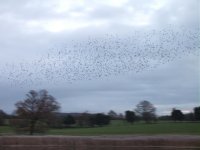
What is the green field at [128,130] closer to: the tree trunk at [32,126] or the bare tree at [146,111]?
the tree trunk at [32,126]

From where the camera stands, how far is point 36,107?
180 ft

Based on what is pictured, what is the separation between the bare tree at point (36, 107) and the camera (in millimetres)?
53250

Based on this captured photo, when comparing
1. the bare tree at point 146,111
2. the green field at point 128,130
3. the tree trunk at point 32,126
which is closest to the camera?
the tree trunk at point 32,126

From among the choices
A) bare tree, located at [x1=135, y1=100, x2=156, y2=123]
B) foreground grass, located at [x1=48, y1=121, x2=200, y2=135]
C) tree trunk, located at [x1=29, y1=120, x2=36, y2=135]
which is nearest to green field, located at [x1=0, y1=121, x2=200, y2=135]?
foreground grass, located at [x1=48, y1=121, x2=200, y2=135]

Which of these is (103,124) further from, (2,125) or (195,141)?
(195,141)

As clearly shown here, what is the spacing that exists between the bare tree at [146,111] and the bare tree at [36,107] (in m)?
40.4

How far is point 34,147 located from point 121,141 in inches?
168

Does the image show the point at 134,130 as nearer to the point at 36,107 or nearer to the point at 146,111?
the point at 36,107

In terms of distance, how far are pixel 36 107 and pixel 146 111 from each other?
43152 millimetres

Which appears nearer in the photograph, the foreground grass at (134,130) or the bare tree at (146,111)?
the foreground grass at (134,130)

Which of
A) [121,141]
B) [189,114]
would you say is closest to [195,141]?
[121,141]

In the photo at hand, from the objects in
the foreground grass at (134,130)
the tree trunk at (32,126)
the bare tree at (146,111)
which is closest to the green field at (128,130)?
the foreground grass at (134,130)

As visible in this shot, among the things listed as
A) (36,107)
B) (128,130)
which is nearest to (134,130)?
(128,130)

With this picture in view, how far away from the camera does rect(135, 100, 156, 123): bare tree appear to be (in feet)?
306
